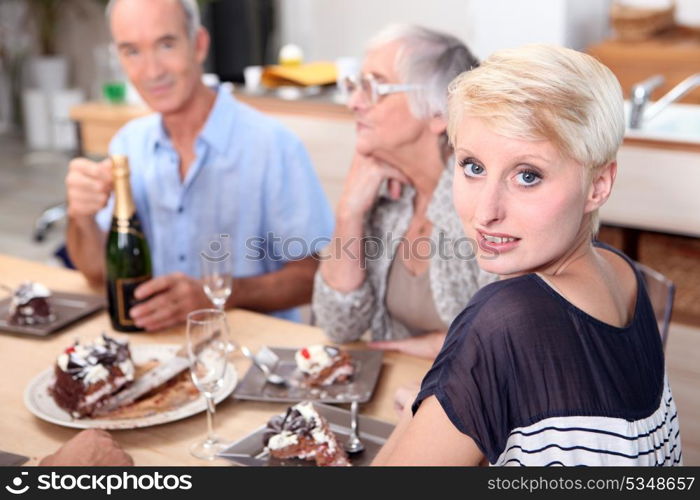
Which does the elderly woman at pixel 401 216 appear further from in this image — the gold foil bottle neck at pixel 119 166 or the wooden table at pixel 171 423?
the gold foil bottle neck at pixel 119 166

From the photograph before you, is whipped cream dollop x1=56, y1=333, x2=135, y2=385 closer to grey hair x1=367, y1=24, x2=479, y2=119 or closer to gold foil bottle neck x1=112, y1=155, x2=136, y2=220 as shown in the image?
gold foil bottle neck x1=112, y1=155, x2=136, y2=220

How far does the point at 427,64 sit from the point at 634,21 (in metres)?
3.12

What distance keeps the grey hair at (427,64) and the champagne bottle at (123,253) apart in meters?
0.64

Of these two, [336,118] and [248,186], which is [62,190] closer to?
[336,118]

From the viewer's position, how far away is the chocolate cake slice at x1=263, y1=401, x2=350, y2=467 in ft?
4.76

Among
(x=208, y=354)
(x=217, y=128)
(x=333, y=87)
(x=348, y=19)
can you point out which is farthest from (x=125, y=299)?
(x=348, y=19)

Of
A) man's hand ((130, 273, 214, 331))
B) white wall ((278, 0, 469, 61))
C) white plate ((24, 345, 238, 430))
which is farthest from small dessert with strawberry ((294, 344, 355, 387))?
white wall ((278, 0, 469, 61))

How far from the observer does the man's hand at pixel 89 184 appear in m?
2.21

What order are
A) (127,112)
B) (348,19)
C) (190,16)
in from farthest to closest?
(348,19)
(127,112)
(190,16)

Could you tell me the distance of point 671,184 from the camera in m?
2.94

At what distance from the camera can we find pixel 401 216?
7.14 ft

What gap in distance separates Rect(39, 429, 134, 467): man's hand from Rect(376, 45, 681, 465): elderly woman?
1.75ft

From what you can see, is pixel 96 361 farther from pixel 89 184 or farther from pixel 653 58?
pixel 653 58
